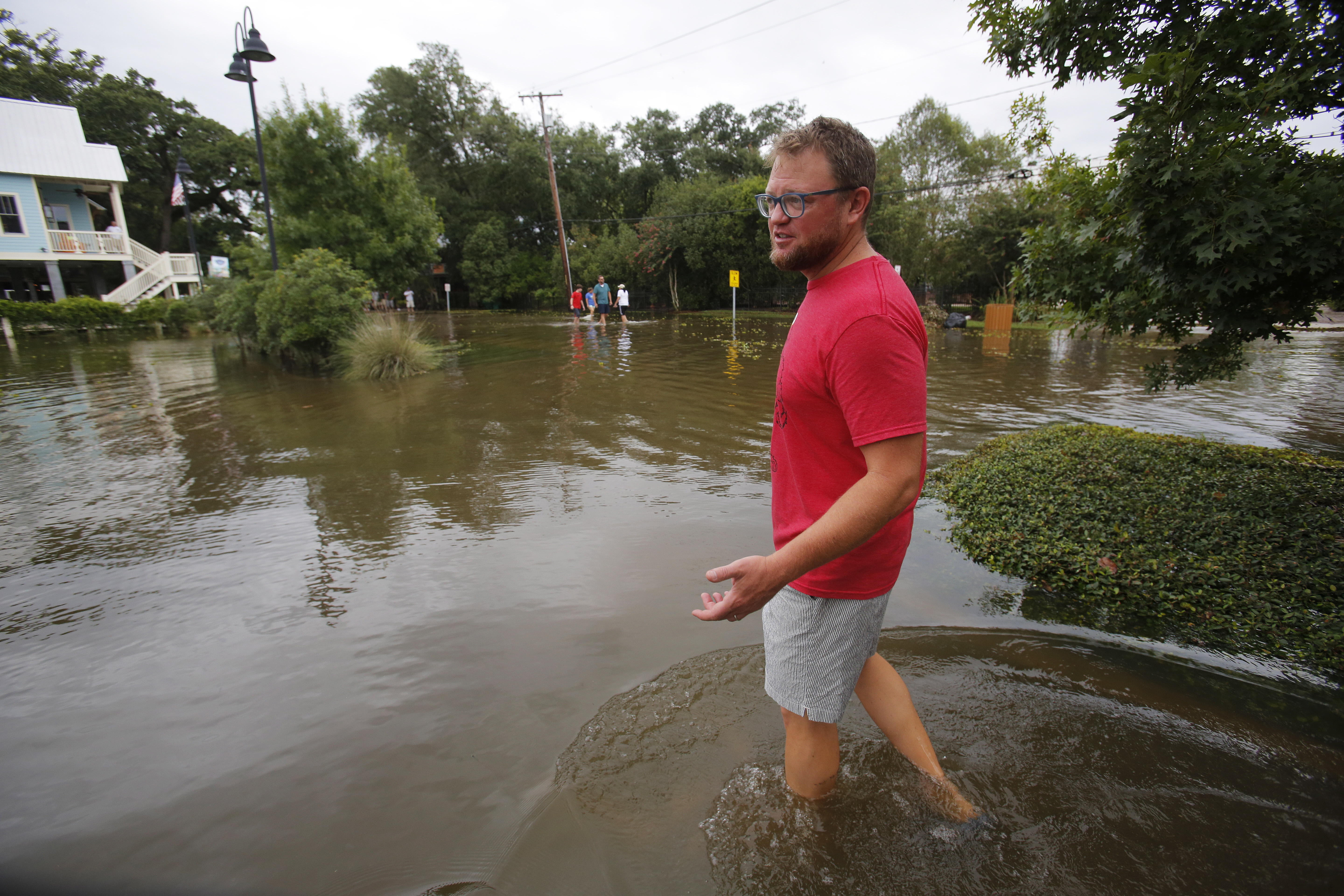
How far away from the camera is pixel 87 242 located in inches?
1124

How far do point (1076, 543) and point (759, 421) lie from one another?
477 cm

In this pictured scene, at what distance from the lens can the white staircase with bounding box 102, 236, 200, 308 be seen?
2888 centimetres

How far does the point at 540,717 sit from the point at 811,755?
1327 mm

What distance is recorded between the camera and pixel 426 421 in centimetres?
878

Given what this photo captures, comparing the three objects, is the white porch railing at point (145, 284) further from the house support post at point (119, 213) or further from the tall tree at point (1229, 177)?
the tall tree at point (1229, 177)

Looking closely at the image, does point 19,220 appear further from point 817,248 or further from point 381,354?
point 817,248

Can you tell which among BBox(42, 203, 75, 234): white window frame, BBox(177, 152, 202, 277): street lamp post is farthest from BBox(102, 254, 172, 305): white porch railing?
BBox(42, 203, 75, 234): white window frame

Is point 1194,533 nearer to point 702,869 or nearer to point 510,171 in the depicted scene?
point 702,869

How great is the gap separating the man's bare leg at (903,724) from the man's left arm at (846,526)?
2.29 feet

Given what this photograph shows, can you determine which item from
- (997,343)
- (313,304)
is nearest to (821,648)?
(313,304)

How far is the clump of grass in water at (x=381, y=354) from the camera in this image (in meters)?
12.6

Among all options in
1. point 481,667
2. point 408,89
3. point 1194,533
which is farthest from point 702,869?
point 408,89

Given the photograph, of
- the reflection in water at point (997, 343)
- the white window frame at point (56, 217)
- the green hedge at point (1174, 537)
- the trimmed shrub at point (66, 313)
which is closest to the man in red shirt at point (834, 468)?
the green hedge at point (1174, 537)

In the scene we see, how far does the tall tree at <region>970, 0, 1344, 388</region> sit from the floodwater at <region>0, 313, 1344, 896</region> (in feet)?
7.14
